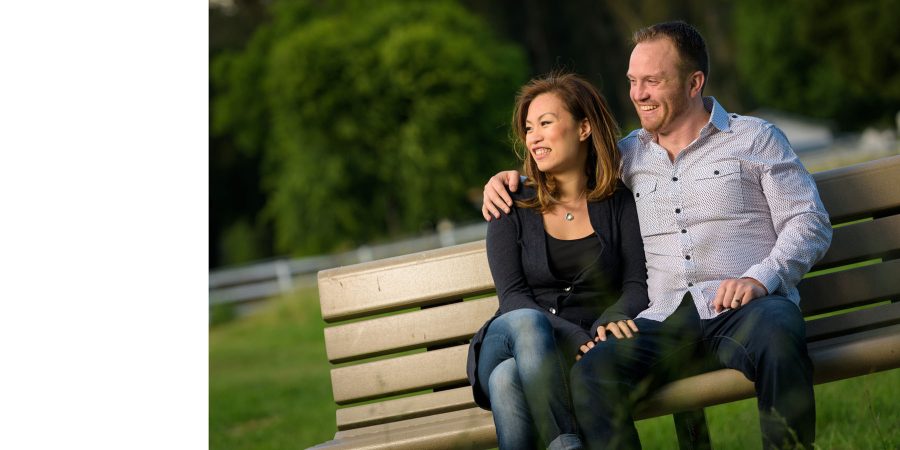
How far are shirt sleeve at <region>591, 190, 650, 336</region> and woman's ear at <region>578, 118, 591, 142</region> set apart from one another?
0.21m

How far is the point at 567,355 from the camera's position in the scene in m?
3.21

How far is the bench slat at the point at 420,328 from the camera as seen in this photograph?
12.0 ft

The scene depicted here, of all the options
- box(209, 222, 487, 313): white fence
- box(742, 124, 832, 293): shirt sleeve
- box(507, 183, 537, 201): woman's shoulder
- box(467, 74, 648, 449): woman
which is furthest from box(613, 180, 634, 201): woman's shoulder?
box(209, 222, 487, 313): white fence

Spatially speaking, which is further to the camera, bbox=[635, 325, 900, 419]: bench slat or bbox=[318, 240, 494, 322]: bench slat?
bbox=[318, 240, 494, 322]: bench slat

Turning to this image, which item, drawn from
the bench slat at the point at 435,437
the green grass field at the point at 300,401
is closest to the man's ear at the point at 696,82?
the green grass field at the point at 300,401

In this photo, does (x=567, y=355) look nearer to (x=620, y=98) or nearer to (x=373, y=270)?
(x=373, y=270)

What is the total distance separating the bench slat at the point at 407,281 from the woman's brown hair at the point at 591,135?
300mm

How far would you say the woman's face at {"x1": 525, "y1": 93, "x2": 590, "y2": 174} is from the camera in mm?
3410

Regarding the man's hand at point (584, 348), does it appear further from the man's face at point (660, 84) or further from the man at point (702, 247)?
the man's face at point (660, 84)

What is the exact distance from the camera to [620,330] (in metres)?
3.19

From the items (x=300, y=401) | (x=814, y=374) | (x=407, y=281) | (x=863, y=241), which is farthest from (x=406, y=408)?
(x=300, y=401)

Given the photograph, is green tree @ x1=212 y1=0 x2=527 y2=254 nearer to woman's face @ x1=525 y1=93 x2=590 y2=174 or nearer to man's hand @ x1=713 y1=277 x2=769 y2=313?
woman's face @ x1=525 y1=93 x2=590 y2=174
